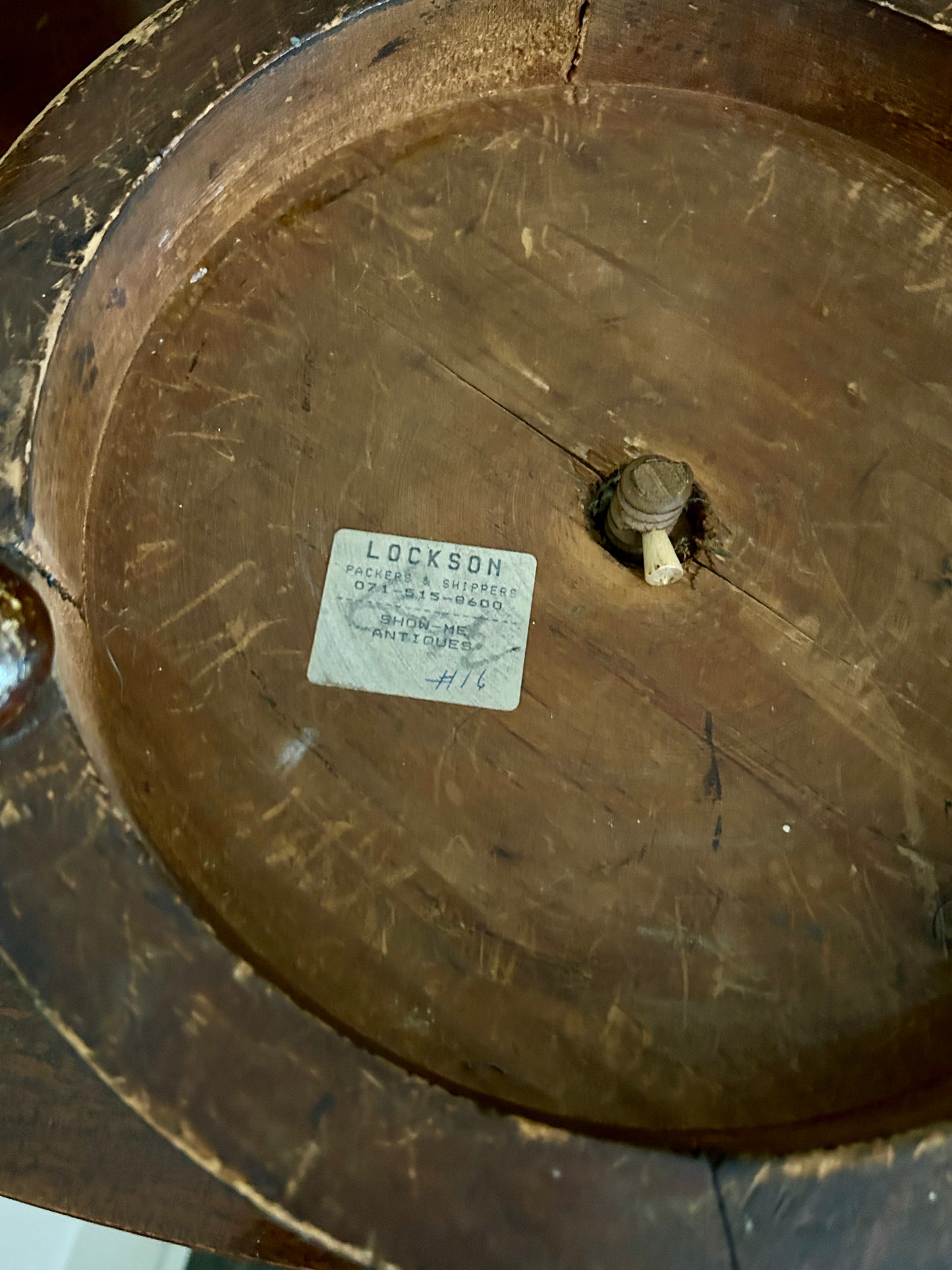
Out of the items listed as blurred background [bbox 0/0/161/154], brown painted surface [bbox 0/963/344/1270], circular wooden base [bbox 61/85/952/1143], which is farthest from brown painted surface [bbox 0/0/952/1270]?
blurred background [bbox 0/0/161/154]

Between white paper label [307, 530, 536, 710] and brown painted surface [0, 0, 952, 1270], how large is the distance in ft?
0.07

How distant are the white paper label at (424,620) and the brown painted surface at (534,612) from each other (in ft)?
0.07

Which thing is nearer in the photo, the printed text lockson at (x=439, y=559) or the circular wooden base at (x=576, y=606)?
the circular wooden base at (x=576, y=606)

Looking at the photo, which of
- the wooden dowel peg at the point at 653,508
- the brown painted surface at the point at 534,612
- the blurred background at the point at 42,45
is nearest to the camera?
the brown painted surface at the point at 534,612

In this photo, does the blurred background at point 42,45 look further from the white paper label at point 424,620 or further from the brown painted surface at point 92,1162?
the brown painted surface at point 92,1162

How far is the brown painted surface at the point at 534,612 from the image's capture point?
0.64 meters

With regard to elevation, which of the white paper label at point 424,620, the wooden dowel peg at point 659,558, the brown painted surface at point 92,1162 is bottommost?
the brown painted surface at point 92,1162

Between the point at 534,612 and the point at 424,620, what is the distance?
4.0 inches

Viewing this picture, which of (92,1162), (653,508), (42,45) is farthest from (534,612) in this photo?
(42,45)

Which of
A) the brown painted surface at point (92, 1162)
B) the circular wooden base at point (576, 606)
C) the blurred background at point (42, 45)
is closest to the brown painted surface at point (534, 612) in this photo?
the circular wooden base at point (576, 606)

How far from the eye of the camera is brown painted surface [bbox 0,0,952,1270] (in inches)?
25.1

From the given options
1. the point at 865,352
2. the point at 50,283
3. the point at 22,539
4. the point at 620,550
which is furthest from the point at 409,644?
the point at 865,352

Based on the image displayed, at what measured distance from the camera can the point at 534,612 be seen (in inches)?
33.0

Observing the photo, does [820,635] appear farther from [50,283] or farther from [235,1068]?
[50,283]
